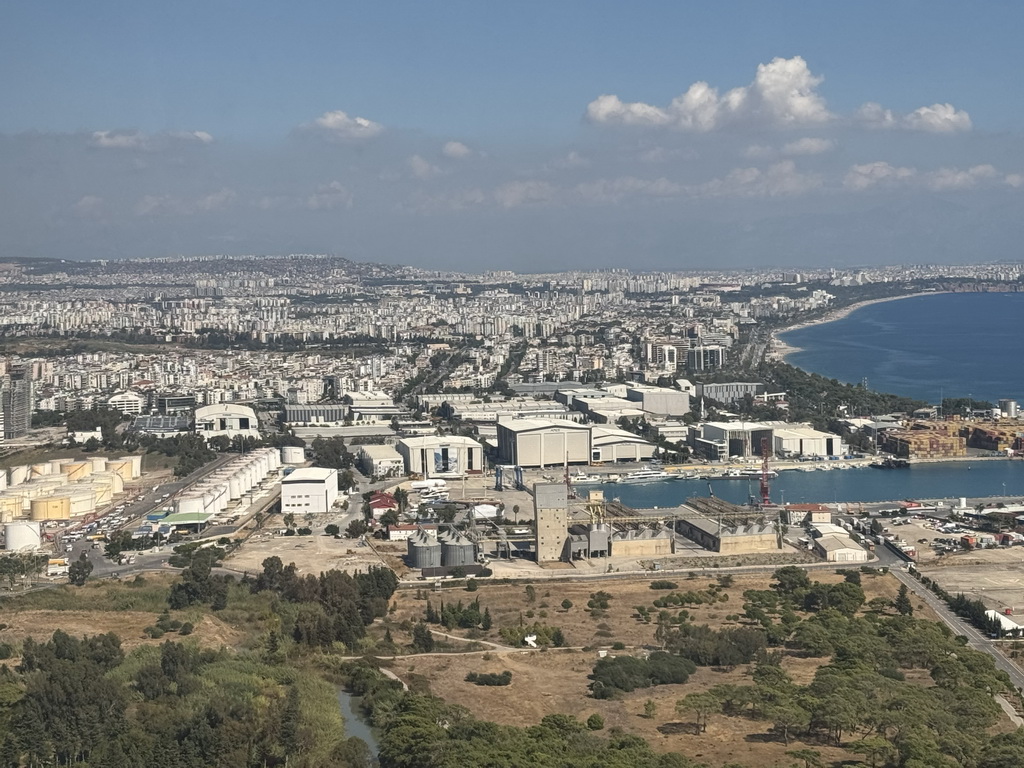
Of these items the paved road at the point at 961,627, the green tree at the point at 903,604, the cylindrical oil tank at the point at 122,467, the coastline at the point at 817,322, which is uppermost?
the coastline at the point at 817,322

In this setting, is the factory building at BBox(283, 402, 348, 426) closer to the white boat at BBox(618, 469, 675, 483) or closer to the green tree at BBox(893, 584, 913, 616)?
the white boat at BBox(618, 469, 675, 483)

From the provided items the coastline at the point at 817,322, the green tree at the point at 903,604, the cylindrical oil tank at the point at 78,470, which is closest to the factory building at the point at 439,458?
the cylindrical oil tank at the point at 78,470

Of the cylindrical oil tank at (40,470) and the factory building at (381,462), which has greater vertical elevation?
the cylindrical oil tank at (40,470)

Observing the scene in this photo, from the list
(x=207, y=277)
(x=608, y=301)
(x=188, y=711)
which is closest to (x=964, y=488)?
(x=188, y=711)

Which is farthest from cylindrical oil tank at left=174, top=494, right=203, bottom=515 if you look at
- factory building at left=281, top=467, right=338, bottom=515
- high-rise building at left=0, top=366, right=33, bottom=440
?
high-rise building at left=0, top=366, right=33, bottom=440

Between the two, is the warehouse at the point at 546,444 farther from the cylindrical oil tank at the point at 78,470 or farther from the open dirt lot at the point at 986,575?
the open dirt lot at the point at 986,575

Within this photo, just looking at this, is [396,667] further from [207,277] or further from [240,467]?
[207,277]

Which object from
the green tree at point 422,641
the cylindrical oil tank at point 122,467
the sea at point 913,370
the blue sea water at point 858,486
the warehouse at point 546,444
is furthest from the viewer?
the warehouse at point 546,444

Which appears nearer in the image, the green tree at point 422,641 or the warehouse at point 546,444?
the green tree at point 422,641
